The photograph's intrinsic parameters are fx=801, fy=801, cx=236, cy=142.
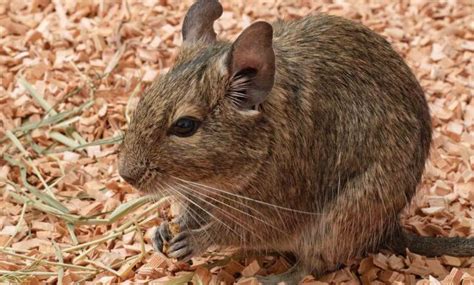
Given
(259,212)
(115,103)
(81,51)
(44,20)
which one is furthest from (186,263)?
(44,20)

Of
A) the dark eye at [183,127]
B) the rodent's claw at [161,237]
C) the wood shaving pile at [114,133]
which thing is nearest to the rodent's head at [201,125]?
the dark eye at [183,127]

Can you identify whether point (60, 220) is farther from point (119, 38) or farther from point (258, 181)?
point (119, 38)

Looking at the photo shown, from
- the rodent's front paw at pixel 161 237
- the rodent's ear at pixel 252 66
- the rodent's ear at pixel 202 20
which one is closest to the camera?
the rodent's ear at pixel 252 66

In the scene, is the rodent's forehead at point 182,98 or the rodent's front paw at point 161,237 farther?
the rodent's front paw at point 161,237

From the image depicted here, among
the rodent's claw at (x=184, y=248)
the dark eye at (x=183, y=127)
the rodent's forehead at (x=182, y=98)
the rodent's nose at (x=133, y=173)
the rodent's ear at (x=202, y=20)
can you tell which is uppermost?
the rodent's ear at (x=202, y=20)

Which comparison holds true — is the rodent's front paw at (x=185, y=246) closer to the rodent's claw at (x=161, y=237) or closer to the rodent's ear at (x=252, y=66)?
the rodent's claw at (x=161, y=237)

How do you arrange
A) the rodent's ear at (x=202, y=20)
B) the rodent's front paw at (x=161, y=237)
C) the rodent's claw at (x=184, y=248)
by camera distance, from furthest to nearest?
the rodent's front paw at (x=161, y=237) → the rodent's claw at (x=184, y=248) → the rodent's ear at (x=202, y=20)

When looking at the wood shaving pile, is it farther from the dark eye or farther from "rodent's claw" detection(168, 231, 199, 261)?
the dark eye
